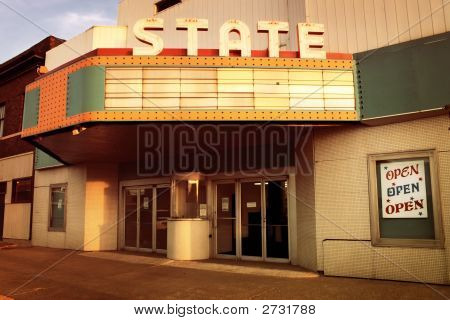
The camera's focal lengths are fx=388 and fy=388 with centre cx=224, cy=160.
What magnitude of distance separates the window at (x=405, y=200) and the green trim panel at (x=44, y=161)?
11683mm

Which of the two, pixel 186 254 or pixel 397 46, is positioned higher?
pixel 397 46

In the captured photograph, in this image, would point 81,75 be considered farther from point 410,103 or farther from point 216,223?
point 410,103

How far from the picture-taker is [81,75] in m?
8.66

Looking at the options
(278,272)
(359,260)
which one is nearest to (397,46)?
(359,260)

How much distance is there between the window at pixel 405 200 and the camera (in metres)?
7.75

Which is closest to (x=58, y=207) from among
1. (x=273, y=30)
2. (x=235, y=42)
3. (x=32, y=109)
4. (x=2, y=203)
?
Result: (x=2, y=203)

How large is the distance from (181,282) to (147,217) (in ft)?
18.8

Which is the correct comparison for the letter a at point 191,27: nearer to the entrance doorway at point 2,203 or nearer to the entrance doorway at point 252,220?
the entrance doorway at point 252,220

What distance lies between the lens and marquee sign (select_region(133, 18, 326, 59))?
8.45m

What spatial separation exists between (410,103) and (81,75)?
7048mm

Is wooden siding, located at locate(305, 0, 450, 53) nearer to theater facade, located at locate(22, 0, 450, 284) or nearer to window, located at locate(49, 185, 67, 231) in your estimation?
theater facade, located at locate(22, 0, 450, 284)

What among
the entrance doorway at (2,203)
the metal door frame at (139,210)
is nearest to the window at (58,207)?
the metal door frame at (139,210)

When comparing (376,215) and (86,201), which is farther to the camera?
(86,201)

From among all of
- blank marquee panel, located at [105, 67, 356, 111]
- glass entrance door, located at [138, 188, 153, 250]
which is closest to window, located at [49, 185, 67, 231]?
glass entrance door, located at [138, 188, 153, 250]
